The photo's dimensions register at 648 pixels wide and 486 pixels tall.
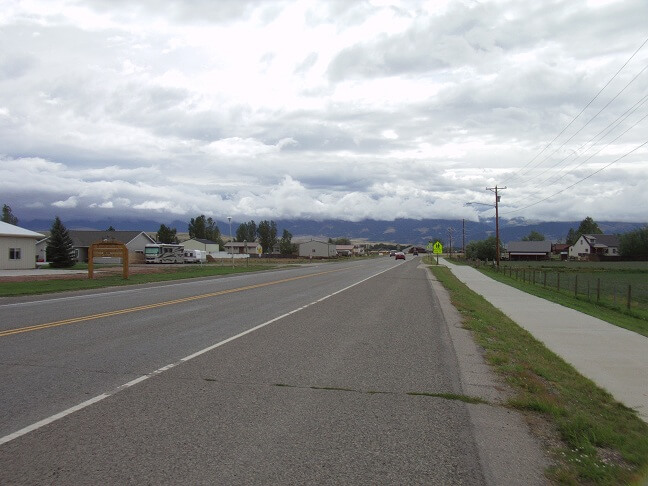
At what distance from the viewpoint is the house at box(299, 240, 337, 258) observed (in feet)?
457

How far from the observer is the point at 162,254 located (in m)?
77.0

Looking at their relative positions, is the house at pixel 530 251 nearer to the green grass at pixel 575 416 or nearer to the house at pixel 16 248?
the house at pixel 16 248

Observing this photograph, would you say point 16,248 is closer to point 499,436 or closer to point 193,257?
point 193,257

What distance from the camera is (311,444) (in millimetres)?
5102

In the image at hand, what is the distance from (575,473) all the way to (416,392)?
8.44 ft

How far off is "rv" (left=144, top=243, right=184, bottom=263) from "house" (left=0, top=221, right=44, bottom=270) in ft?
79.7

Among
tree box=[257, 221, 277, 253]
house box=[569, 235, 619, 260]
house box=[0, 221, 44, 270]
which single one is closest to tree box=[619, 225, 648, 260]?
house box=[569, 235, 619, 260]

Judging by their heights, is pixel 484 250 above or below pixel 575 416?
above

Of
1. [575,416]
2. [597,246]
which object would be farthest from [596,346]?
[597,246]

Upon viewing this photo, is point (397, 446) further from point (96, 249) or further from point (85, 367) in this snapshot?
point (96, 249)

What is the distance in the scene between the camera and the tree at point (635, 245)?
10112cm

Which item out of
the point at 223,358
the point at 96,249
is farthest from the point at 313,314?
the point at 96,249

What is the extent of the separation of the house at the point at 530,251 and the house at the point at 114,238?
87660 mm

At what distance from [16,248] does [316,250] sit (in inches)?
3717
